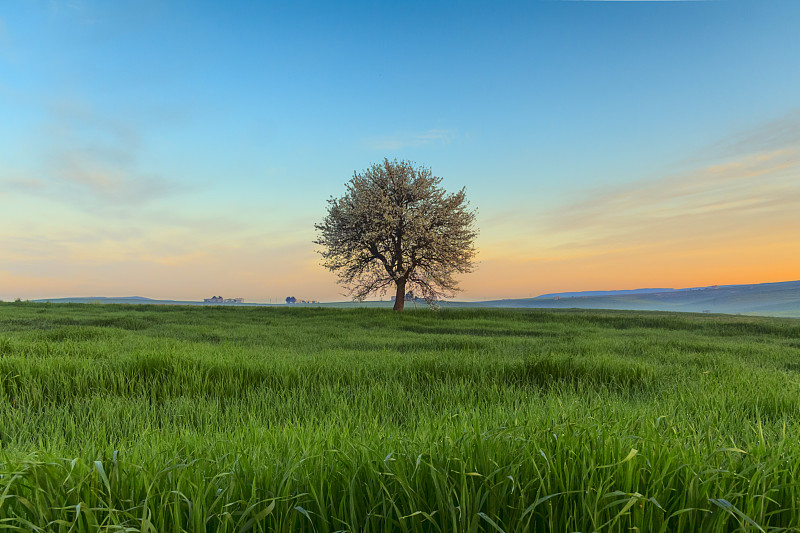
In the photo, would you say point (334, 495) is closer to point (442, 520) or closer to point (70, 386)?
point (442, 520)

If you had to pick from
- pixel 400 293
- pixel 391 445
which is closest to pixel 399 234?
pixel 400 293

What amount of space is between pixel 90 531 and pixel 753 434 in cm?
438

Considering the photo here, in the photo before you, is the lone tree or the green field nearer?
the green field

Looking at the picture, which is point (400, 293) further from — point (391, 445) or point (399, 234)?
point (391, 445)

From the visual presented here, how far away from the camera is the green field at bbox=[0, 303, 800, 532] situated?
1697mm

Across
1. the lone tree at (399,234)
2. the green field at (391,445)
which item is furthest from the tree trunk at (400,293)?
the green field at (391,445)

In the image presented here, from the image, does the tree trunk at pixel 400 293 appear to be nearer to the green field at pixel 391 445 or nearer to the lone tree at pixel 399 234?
the lone tree at pixel 399 234

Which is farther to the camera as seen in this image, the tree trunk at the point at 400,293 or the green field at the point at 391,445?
the tree trunk at the point at 400,293

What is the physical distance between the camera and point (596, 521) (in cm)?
159

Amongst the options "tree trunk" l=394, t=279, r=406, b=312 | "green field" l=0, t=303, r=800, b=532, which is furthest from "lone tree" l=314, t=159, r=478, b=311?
"green field" l=0, t=303, r=800, b=532

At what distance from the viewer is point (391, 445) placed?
2.43m

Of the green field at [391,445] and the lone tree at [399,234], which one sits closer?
the green field at [391,445]

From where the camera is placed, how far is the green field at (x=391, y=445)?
1697mm

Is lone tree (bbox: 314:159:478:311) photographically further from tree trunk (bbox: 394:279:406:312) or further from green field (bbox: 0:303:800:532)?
green field (bbox: 0:303:800:532)
